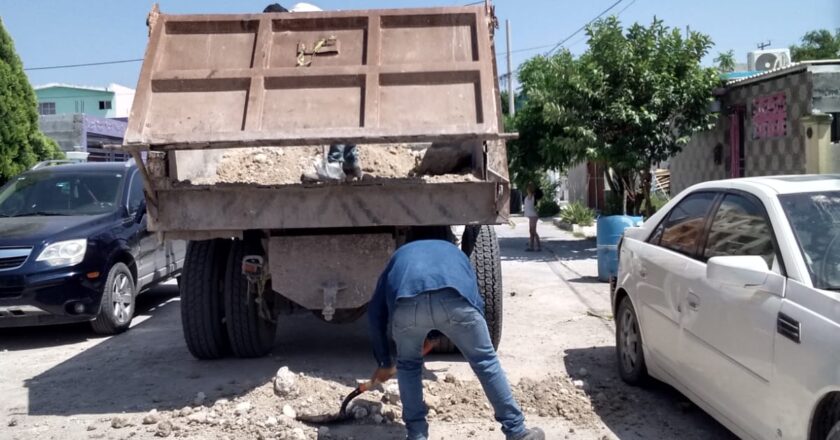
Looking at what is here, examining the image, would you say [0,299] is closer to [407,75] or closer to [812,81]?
[407,75]

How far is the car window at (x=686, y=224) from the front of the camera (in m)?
5.09

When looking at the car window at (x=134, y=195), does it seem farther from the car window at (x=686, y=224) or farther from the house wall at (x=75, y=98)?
the house wall at (x=75, y=98)

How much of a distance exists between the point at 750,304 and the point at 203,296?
4.34 metres

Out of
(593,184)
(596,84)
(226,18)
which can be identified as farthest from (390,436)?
(593,184)

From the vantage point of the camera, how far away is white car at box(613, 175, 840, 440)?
11.4 feet

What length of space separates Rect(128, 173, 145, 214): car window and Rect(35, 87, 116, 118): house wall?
48.5 m

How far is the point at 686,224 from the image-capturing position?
17.5 feet

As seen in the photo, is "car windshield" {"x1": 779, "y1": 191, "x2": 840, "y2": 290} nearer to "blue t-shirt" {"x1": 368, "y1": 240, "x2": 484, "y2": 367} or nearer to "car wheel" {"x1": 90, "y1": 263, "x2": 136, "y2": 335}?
"blue t-shirt" {"x1": 368, "y1": 240, "x2": 484, "y2": 367}

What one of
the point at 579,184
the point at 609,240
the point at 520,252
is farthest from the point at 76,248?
the point at 579,184

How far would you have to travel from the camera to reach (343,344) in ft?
24.8

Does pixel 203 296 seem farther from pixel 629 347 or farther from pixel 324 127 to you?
pixel 629 347

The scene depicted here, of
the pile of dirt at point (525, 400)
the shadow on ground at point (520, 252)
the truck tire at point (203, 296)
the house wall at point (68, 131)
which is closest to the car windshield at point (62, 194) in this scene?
the truck tire at point (203, 296)

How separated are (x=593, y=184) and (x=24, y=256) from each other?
20.4m

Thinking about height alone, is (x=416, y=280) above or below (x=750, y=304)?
above
